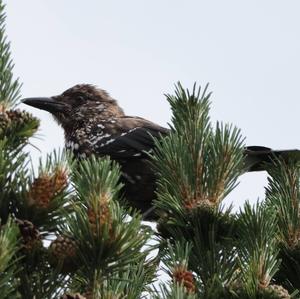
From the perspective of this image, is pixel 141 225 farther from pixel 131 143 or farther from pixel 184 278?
pixel 131 143

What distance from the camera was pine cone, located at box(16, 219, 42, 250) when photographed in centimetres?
241

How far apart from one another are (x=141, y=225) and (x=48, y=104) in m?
3.78

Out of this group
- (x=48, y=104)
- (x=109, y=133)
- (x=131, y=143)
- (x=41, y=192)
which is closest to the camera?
(x=41, y=192)

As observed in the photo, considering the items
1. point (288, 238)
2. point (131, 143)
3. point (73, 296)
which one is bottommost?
point (73, 296)

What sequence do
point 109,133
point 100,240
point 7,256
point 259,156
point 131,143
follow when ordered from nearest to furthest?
point 7,256 → point 100,240 → point 259,156 → point 131,143 → point 109,133

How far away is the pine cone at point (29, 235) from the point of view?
7.92 ft

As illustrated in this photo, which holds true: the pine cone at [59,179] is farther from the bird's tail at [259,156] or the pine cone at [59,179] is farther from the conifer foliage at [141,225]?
the bird's tail at [259,156]

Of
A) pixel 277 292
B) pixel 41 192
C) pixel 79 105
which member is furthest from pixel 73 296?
pixel 79 105

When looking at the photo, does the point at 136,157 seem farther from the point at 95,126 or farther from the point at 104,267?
the point at 104,267

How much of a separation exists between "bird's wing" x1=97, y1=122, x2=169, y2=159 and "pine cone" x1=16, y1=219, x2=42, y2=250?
305cm

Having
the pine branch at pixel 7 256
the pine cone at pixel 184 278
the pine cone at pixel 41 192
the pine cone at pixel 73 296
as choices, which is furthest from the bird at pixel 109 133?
the pine branch at pixel 7 256

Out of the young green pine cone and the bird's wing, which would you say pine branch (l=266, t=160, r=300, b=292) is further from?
the bird's wing

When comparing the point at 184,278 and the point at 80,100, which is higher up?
the point at 80,100

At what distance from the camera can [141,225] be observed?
8.29 feet
